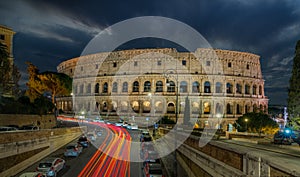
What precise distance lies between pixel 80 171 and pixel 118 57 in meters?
50.1

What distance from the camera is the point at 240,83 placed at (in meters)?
63.7

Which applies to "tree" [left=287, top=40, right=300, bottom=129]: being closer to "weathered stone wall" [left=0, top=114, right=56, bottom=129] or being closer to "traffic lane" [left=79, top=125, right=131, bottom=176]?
"traffic lane" [left=79, top=125, right=131, bottom=176]

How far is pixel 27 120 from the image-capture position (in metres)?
31.9

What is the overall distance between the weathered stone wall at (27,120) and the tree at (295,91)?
93.4ft

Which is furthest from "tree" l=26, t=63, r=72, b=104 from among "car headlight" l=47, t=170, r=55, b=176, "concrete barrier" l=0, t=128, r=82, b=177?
"car headlight" l=47, t=170, r=55, b=176

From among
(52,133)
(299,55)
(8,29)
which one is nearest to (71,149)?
(52,133)

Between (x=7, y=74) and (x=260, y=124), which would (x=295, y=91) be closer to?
(x=260, y=124)

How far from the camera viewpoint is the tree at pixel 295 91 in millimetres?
25797

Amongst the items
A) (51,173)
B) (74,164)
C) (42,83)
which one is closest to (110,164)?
(74,164)

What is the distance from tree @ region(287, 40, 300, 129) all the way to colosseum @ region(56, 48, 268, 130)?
3134 cm

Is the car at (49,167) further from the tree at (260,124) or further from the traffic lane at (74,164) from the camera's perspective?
the tree at (260,124)

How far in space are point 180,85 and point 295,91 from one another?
36.6 metres

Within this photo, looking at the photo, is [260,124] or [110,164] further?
[260,124]

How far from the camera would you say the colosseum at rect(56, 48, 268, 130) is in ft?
198
